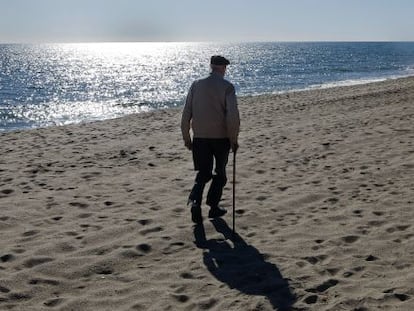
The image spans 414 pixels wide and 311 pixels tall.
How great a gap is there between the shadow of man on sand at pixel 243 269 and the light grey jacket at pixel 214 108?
3.91 ft

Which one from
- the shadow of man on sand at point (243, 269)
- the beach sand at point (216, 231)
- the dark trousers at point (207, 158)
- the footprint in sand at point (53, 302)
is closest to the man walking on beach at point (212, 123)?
the dark trousers at point (207, 158)

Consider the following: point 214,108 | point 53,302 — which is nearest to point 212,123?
point 214,108

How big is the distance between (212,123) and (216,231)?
129cm

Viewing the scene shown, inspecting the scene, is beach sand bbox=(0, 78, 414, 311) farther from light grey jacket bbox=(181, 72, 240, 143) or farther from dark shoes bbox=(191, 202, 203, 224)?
light grey jacket bbox=(181, 72, 240, 143)

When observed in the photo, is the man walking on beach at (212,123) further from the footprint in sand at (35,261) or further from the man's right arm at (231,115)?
the footprint in sand at (35,261)

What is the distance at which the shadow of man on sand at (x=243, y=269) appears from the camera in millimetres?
4344

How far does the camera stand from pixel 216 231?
236 inches

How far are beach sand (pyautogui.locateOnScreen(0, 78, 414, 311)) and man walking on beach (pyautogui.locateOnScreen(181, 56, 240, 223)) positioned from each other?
1.89ft

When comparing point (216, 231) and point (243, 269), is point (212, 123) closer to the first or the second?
point (216, 231)

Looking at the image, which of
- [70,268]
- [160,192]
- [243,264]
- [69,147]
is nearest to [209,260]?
[243,264]

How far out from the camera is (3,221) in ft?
21.0

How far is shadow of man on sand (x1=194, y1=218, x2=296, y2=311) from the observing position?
4344 millimetres

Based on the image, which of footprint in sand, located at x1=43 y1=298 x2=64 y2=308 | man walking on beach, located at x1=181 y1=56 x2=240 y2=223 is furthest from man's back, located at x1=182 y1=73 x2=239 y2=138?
footprint in sand, located at x1=43 y1=298 x2=64 y2=308

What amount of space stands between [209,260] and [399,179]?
4029 mm
